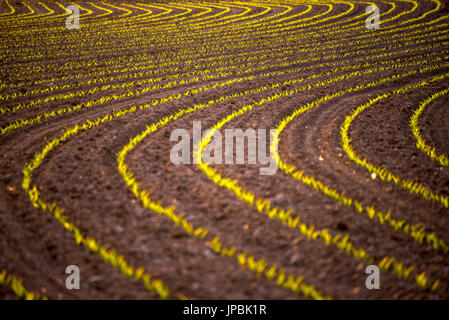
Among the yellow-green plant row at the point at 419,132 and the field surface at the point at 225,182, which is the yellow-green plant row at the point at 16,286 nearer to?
the field surface at the point at 225,182

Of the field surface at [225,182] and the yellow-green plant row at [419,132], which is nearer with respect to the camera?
the field surface at [225,182]

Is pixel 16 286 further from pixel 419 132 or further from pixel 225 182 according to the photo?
pixel 419 132

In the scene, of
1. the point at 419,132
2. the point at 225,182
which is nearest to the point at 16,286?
the point at 225,182

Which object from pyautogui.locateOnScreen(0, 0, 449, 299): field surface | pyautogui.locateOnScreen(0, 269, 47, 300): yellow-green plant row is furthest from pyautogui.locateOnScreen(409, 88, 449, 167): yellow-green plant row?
pyautogui.locateOnScreen(0, 269, 47, 300): yellow-green plant row

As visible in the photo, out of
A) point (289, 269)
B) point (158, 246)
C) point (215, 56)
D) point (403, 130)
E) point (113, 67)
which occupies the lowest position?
point (289, 269)

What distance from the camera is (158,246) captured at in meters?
3.62

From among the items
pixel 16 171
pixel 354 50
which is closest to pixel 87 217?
pixel 16 171

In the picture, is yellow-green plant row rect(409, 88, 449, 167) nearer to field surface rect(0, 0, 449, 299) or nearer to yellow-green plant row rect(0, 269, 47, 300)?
field surface rect(0, 0, 449, 299)

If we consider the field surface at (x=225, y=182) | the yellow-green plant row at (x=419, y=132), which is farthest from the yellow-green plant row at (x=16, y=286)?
the yellow-green plant row at (x=419, y=132)

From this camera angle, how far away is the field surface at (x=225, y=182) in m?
3.30

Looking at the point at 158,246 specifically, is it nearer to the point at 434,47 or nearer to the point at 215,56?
the point at 215,56

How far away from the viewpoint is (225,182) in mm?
4773

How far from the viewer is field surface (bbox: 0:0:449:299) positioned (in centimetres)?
330
